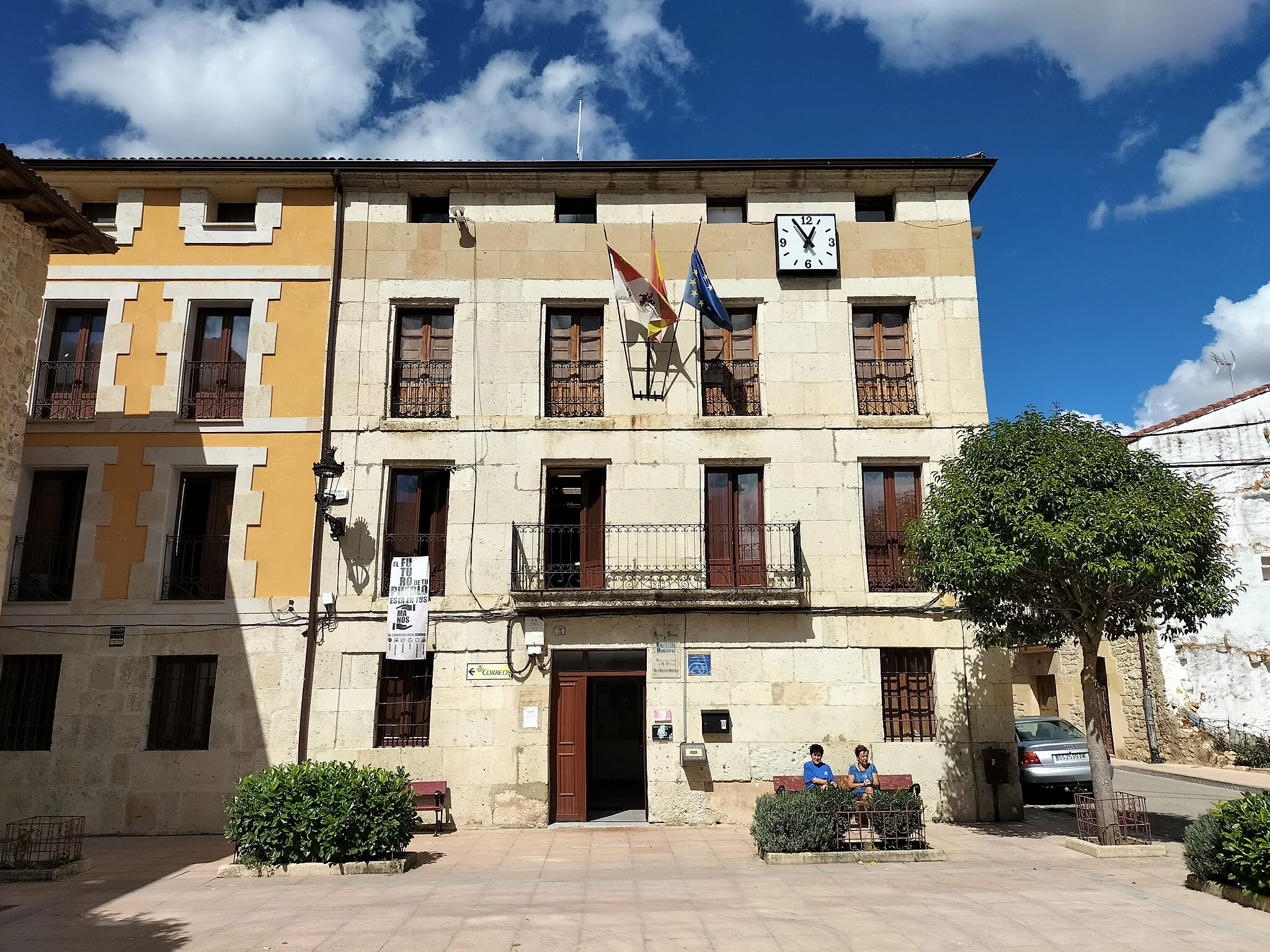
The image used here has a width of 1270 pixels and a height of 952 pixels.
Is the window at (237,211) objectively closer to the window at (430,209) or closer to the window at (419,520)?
the window at (430,209)

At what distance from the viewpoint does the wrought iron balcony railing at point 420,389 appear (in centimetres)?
1502

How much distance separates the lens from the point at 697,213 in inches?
614

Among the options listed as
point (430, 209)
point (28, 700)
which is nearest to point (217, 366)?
point (430, 209)

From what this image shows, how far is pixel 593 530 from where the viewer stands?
14.6 metres

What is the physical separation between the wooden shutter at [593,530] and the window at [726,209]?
533 centimetres

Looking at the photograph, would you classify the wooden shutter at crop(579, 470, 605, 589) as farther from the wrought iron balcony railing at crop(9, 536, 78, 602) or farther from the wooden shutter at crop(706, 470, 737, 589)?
the wrought iron balcony railing at crop(9, 536, 78, 602)

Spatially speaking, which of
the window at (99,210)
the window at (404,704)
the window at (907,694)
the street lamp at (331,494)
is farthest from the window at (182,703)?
the window at (907,694)

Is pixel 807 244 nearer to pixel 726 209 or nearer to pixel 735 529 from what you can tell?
pixel 726 209

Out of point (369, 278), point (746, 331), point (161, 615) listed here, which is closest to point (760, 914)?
point (746, 331)

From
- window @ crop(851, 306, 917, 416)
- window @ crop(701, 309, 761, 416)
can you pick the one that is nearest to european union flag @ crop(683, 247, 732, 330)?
window @ crop(701, 309, 761, 416)

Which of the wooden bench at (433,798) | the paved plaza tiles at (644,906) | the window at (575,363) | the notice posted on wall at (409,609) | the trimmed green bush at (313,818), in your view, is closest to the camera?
the paved plaza tiles at (644,906)

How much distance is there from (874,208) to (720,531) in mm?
6951

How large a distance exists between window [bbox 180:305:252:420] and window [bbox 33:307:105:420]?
157cm

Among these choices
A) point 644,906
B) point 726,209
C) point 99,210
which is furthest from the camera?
point 726,209
